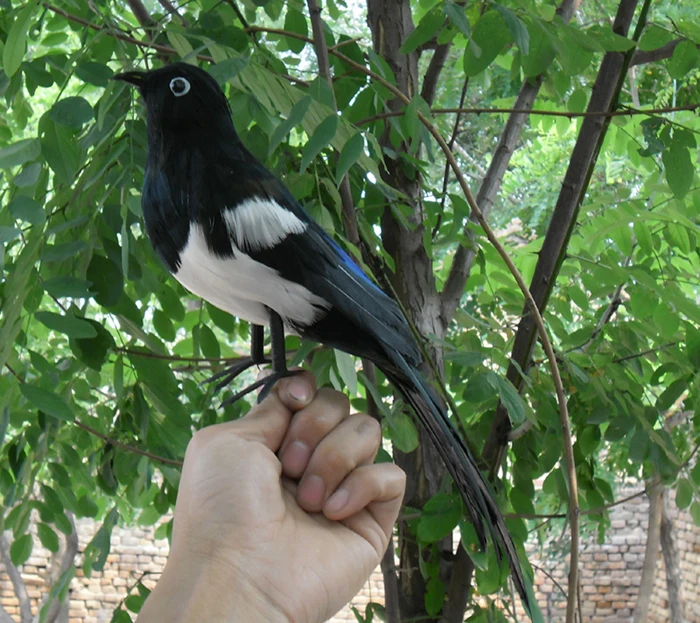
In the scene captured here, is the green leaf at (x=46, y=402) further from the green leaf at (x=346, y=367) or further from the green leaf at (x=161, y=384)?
the green leaf at (x=346, y=367)

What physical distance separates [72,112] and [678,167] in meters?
0.79

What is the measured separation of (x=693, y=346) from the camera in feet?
3.95

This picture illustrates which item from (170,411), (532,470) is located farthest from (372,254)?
(532,470)

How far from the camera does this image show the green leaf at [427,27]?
97 cm

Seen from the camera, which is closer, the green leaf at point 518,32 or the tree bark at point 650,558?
the green leaf at point 518,32

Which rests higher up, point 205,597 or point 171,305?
point 171,305

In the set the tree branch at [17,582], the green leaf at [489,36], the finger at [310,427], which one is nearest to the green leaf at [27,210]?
the finger at [310,427]

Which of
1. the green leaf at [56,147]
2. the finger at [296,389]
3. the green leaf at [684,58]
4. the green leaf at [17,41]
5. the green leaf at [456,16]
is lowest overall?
the finger at [296,389]

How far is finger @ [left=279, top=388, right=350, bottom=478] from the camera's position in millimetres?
822

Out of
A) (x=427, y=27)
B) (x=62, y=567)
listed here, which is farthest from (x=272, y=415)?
(x=62, y=567)

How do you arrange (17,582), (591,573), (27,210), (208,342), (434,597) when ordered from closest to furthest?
(27,210), (208,342), (434,597), (17,582), (591,573)

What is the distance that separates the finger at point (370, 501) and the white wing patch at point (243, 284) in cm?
25

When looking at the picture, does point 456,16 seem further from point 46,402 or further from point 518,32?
point 46,402

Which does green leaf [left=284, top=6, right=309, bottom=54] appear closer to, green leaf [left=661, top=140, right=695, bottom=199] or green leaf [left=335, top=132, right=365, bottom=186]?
green leaf [left=335, top=132, right=365, bottom=186]
